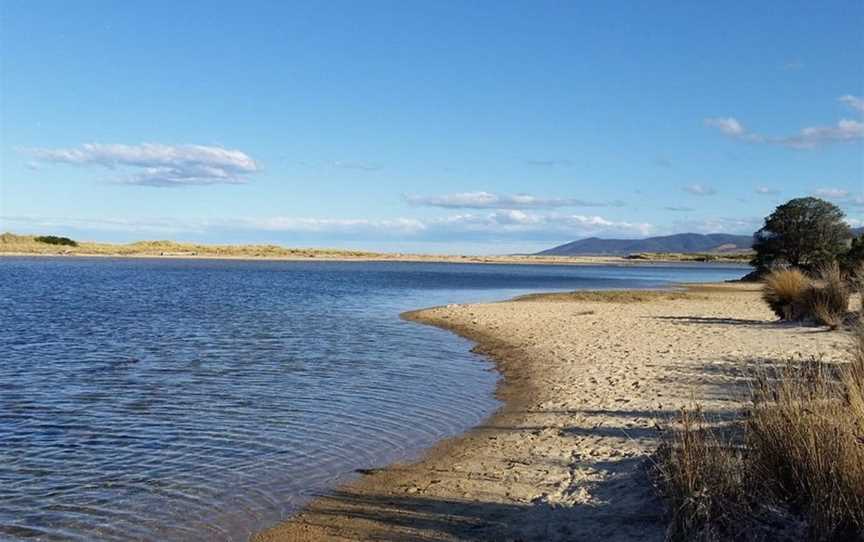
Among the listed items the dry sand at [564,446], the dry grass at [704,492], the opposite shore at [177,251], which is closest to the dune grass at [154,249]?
the opposite shore at [177,251]

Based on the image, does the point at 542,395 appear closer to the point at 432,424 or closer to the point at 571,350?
the point at 432,424

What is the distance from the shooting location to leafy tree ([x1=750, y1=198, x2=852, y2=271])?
48.8 m

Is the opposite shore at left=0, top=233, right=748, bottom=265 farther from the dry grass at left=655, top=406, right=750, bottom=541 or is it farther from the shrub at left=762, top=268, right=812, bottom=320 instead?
the dry grass at left=655, top=406, right=750, bottom=541

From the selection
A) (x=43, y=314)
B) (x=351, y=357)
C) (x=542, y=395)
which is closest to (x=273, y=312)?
(x=43, y=314)

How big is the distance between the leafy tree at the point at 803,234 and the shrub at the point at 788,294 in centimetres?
2395

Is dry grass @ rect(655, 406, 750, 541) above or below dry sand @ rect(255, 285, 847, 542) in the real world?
above

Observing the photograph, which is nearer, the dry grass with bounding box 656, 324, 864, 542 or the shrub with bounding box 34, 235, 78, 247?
the dry grass with bounding box 656, 324, 864, 542

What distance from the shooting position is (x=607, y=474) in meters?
8.41

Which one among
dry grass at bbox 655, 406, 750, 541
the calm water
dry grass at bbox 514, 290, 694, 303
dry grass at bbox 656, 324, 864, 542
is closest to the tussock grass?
the calm water

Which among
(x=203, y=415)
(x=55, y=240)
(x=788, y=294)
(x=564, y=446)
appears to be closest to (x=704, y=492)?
(x=564, y=446)

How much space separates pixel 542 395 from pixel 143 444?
23.7ft

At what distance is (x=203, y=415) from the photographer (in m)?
12.6

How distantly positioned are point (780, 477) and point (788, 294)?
20655 mm

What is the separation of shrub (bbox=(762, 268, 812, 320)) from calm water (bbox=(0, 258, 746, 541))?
1106 centimetres
